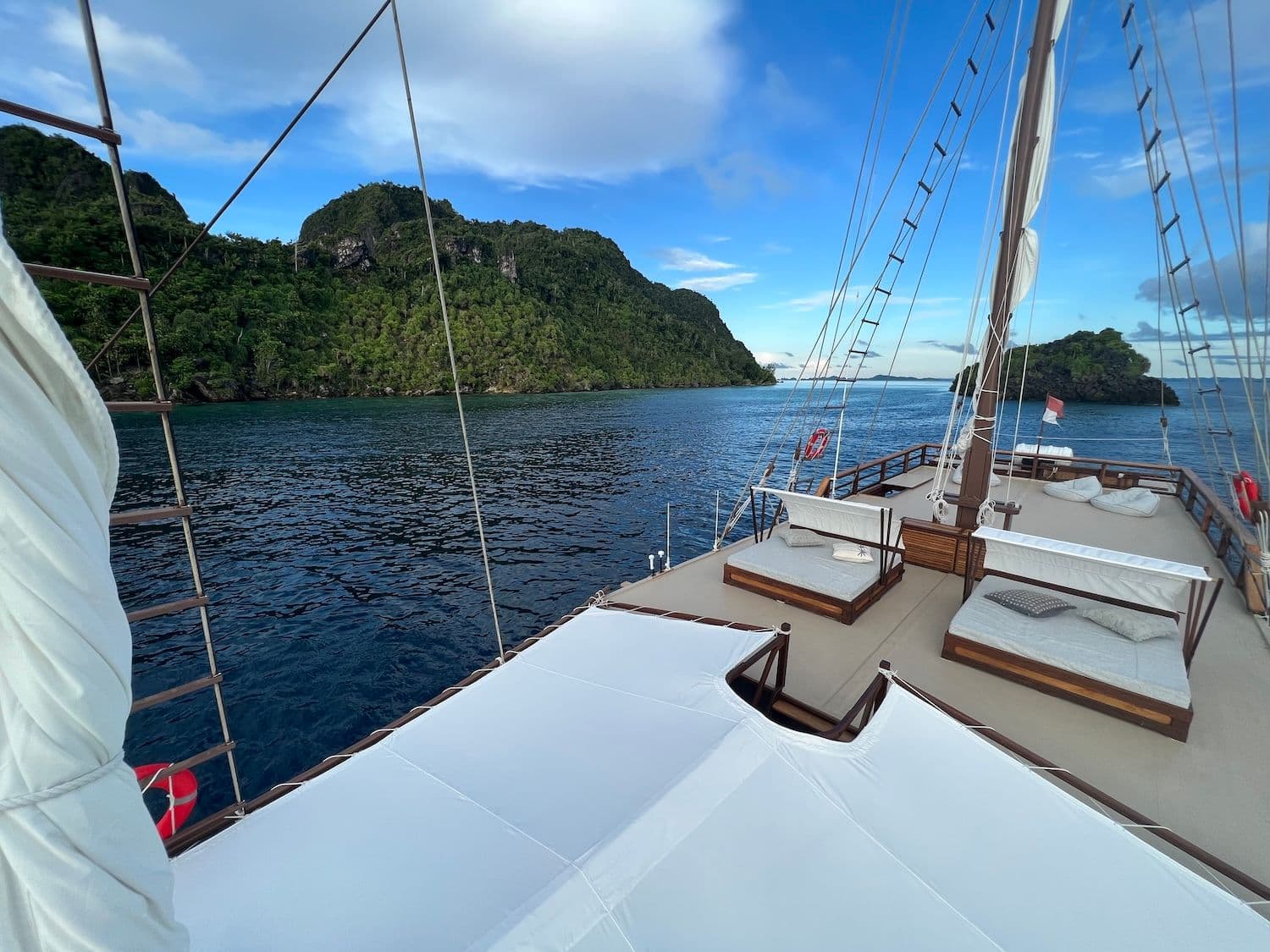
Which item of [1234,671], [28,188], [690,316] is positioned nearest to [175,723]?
[1234,671]

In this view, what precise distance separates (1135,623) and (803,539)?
3216 millimetres

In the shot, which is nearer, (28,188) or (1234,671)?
(1234,671)

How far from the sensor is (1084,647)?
14.4ft

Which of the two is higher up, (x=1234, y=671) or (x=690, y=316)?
(x=690, y=316)

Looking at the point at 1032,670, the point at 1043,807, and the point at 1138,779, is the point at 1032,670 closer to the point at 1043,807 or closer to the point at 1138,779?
the point at 1138,779

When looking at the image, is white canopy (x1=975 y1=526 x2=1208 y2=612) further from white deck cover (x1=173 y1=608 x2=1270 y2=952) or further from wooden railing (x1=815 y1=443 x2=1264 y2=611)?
white deck cover (x1=173 y1=608 x2=1270 y2=952)

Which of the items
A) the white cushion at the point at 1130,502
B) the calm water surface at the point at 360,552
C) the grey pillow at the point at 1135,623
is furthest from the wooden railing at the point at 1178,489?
the grey pillow at the point at 1135,623

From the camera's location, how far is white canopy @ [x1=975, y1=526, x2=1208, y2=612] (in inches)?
175

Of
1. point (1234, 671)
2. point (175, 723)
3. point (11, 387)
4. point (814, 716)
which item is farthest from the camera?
point (175, 723)

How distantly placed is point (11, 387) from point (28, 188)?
56339mm

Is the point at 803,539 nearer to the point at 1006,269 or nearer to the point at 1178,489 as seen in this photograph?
the point at 1006,269

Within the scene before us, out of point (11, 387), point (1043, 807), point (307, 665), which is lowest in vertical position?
point (307, 665)

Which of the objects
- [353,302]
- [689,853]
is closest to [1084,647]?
[689,853]

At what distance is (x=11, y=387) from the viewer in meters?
1.05
